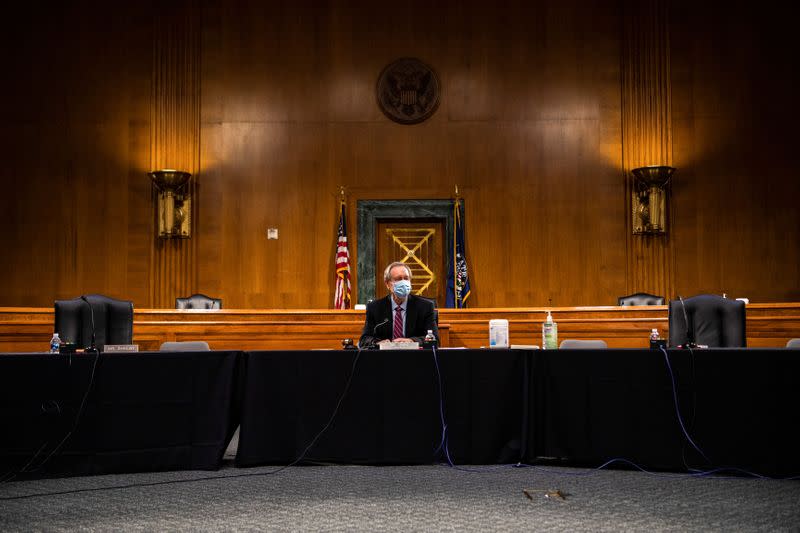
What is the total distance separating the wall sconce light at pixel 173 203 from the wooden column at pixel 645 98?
590 centimetres

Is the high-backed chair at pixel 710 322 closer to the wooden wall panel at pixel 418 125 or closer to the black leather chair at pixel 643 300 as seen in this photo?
the black leather chair at pixel 643 300

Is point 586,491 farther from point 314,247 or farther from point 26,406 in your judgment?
point 314,247

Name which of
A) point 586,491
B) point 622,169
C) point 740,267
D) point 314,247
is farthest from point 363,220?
Answer: point 586,491

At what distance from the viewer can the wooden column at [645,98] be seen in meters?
9.82

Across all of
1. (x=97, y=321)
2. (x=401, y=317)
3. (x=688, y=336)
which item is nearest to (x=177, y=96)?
(x=97, y=321)

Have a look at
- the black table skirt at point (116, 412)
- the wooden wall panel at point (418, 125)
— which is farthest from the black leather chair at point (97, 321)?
the wooden wall panel at point (418, 125)

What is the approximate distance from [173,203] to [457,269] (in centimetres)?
385

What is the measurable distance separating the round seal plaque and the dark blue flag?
4.43 ft

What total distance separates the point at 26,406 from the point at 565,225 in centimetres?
741

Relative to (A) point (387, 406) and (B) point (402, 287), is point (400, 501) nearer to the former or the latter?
(A) point (387, 406)

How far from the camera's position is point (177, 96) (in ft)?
32.7

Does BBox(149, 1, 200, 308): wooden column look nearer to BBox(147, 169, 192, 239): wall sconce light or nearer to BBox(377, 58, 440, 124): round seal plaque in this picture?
BBox(147, 169, 192, 239): wall sconce light

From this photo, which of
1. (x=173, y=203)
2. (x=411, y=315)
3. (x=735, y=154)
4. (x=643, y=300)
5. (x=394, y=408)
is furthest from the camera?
(x=735, y=154)

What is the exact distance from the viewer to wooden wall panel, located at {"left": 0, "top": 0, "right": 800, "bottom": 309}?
9766 millimetres
